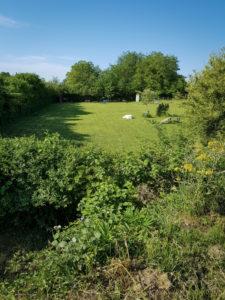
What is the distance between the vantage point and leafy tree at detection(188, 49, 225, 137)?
14.4m

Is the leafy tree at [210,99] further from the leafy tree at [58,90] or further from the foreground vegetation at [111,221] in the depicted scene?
the leafy tree at [58,90]

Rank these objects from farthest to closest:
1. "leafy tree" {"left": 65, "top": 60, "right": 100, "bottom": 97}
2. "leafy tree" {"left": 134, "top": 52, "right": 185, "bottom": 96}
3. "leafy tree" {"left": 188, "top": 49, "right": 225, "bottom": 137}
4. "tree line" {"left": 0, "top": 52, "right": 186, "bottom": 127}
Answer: "leafy tree" {"left": 65, "top": 60, "right": 100, "bottom": 97} < "leafy tree" {"left": 134, "top": 52, "right": 185, "bottom": 96} < "tree line" {"left": 0, "top": 52, "right": 186, "bottom": 127} < "leafy tree" {"left": 188, "top": 49, "right": 225, "bottom": 137}

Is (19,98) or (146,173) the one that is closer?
(146,173)

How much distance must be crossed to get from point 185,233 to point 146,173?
1.77m

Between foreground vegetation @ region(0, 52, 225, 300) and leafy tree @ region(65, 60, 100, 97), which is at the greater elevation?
leafy tree @ region(65, 60, 100, 97)

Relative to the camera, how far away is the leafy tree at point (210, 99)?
1445 cm

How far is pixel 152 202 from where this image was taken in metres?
5.15

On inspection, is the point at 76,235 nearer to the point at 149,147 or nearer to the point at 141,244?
the point at 141,244

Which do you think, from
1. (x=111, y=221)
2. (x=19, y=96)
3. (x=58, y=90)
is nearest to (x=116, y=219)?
(x=111, y=221)

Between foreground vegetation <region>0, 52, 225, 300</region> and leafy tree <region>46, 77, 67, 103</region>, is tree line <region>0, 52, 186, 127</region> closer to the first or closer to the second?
leafy tree <region>46, 77, 67, 103</region>

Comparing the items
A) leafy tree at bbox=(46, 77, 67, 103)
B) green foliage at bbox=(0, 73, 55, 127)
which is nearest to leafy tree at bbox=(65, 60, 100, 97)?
leafy tree at bbox=(46, 77, 67, 103)

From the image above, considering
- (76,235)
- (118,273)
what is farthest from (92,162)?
(118,273)

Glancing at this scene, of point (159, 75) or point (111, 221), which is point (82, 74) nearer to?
point (159, 75)

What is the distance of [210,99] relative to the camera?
14.8 m
